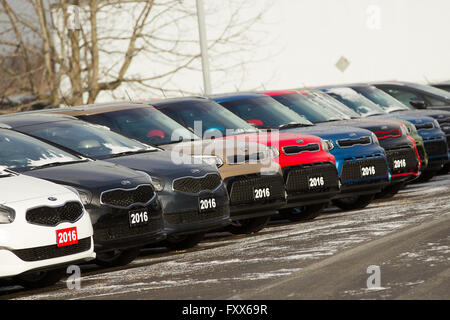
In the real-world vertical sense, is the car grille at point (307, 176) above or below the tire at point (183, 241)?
above

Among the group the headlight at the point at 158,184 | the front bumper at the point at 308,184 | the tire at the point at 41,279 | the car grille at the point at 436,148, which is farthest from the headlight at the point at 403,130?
the tire at the point at 41,279

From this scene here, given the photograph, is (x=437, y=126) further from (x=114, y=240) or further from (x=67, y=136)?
(x=114, y=240)

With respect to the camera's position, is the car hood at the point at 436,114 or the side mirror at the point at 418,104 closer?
the car hood at the point at 436,114

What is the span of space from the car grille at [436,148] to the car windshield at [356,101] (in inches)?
48.9

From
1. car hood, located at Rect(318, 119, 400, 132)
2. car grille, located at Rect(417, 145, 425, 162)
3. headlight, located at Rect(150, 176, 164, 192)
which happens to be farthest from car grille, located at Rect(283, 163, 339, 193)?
car grille, located at Rect(417, 145, 425, 162)

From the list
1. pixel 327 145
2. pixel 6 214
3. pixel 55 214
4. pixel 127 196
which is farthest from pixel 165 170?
pixel 327 145

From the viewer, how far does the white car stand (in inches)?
369

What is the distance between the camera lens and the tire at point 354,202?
605 inches

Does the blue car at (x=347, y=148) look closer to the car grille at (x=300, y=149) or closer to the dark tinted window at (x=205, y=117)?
the car grille at (x=300, y=149)

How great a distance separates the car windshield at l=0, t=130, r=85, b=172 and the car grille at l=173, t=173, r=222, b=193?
1.10 m

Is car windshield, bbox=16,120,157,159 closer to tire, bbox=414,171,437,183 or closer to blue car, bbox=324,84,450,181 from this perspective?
blue car, bbox=324,84,450,181
